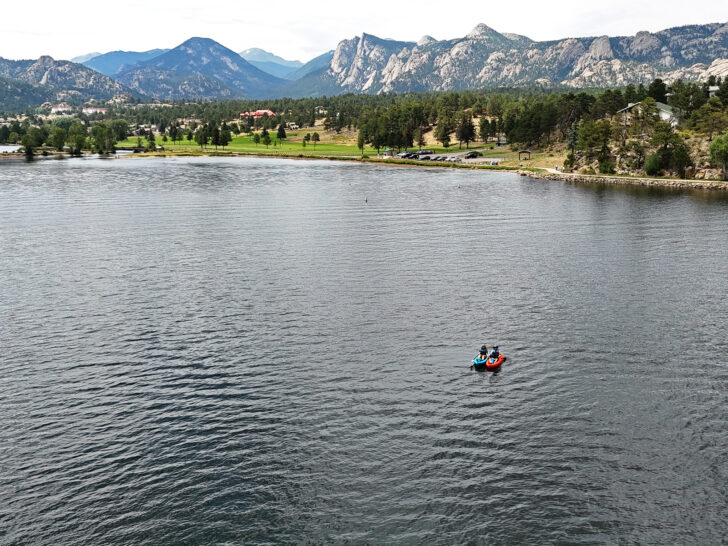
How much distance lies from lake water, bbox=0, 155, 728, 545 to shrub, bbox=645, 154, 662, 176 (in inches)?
4038

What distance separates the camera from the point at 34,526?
33.4 m

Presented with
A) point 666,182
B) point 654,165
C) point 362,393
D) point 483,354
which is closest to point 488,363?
point 483,354

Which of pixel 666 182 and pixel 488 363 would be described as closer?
pixel 488 363

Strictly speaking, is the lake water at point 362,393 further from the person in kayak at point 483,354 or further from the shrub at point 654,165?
the shrub at point 654,165

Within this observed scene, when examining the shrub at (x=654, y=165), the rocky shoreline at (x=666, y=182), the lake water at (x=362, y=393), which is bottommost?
the lake water at (x=362, y=393)

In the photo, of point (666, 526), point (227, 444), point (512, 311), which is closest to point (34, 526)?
point (227, 444)

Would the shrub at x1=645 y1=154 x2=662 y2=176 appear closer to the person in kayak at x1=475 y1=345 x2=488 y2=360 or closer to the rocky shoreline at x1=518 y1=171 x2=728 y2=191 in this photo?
the rocky shoreline at x1=518 y1=171 x2=728 y2=191

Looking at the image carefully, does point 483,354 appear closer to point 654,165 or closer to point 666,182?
point 666,182

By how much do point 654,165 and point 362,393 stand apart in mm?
181239

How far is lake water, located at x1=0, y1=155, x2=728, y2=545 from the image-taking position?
113 ft

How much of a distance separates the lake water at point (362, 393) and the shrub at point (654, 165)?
10256cm

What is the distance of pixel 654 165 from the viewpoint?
192875mm

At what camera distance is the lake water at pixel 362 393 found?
34500 millimetres

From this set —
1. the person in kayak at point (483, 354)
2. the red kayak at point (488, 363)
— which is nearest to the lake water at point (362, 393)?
the red kayak at point (488, 363)
